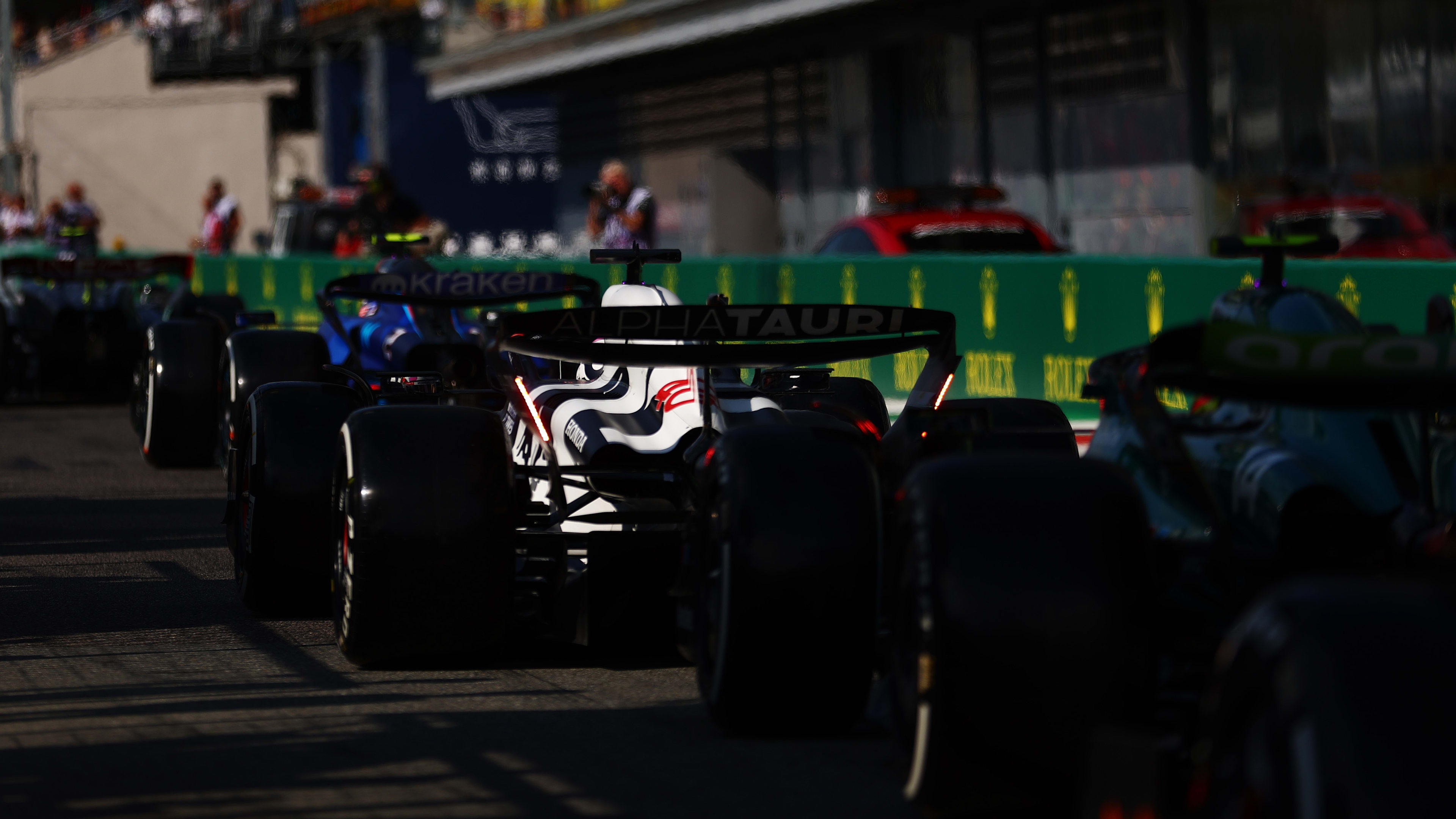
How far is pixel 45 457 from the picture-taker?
43.9 feet

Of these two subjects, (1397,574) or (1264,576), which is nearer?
(1397,574)

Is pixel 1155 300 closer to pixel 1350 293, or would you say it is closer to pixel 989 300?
pixel 1350 293

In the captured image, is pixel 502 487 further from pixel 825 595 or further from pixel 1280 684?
pixel 1280 684

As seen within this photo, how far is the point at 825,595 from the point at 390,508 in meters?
1.60

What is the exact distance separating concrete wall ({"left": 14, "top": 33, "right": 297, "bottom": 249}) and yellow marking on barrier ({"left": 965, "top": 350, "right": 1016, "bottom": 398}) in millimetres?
41943

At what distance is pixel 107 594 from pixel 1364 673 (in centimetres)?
594

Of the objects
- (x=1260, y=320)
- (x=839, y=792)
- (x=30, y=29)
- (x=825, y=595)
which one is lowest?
(x=839, y=792)

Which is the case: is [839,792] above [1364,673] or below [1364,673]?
below

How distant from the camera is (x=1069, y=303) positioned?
496 inches

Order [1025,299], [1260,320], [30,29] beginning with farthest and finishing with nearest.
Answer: [30,29] → [1025,299] → [1260,320]

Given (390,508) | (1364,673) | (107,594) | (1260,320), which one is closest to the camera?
(1364,673)

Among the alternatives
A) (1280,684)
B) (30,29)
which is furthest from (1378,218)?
(30,29)

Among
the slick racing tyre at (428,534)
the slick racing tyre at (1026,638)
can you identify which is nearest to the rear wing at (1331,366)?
the slick racing tyre at (1026,638)

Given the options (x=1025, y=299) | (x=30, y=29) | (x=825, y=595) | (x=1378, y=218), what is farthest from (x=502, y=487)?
(x=30, y=29)
